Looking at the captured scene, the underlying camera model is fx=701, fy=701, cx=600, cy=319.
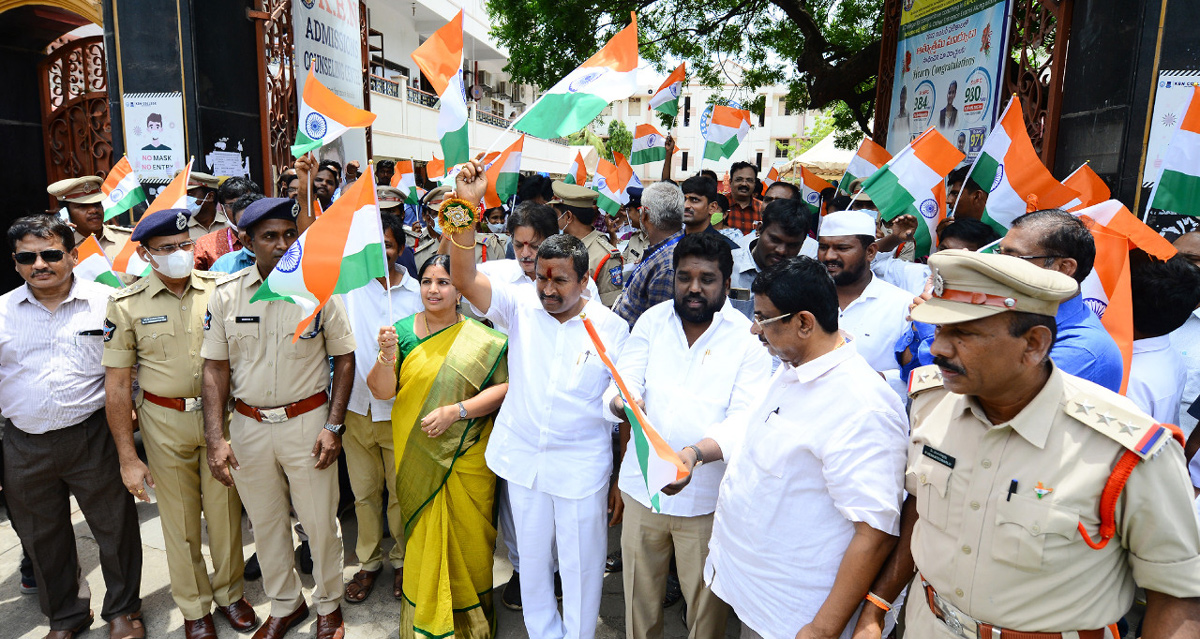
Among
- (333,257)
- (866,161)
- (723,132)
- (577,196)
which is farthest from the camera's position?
(723,132)

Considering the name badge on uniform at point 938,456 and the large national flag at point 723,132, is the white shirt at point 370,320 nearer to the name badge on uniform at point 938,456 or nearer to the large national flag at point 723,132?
the name badge on uniform at point 938,456

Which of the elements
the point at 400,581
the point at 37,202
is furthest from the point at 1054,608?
the point at 37,202

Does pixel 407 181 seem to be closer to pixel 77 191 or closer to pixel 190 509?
pixel 77 191

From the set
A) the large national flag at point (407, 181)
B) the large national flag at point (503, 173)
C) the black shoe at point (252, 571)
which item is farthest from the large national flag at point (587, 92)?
the large national flag at point (407, 181)

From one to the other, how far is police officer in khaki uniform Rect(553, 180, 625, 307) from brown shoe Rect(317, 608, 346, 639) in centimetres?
259

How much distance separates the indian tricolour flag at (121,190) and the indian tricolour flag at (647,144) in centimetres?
464

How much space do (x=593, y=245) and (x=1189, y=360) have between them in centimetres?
343

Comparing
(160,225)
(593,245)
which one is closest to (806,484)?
(160,225)

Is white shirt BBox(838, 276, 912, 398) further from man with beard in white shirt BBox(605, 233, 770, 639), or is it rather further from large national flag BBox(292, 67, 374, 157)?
large national flag BBox(292, 67, 374, 157)

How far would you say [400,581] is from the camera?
12.6ft

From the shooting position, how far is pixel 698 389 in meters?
2.71

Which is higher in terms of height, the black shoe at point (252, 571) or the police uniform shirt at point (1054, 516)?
the police uniform shirt at point (1054, 516)

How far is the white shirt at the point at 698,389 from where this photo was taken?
268 cm

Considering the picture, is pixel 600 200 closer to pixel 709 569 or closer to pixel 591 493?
pixel 591 493
